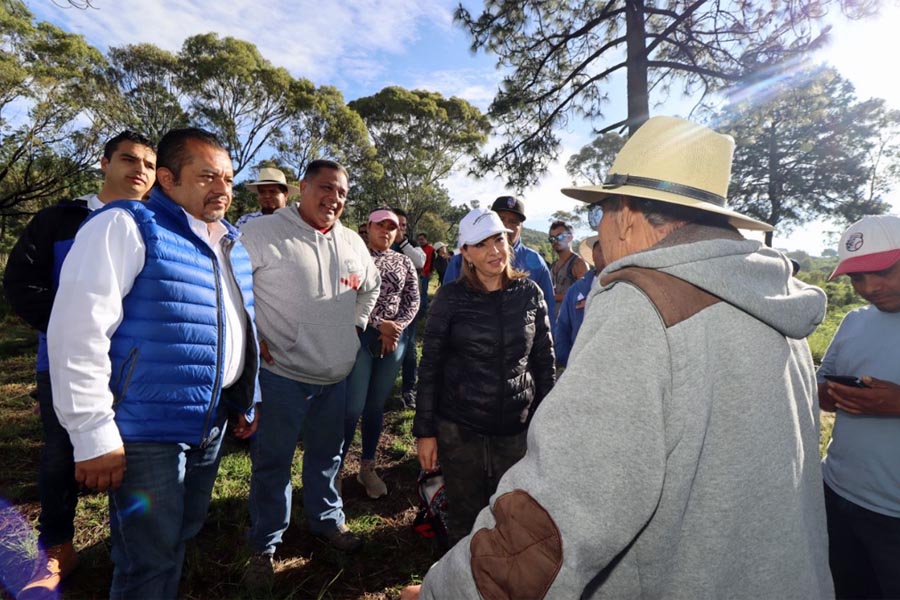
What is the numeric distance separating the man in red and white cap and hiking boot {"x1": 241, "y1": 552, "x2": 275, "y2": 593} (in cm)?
272

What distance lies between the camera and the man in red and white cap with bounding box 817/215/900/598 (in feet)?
5.60

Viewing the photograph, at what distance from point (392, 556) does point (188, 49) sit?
2067cm

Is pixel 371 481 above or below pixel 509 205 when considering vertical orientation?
below

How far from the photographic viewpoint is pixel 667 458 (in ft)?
2.75

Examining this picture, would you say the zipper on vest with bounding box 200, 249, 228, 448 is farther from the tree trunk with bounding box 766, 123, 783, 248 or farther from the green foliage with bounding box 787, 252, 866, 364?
the tree trunk with bounding box 766, 123, 783, 248

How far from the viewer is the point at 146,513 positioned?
160 centimetres

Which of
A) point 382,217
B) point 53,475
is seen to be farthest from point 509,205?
point 53,475

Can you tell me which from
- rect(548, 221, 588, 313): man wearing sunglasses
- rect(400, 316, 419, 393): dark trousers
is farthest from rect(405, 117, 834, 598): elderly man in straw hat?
rect(400, 316, 419, 393): dark trousers

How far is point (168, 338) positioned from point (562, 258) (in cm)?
455

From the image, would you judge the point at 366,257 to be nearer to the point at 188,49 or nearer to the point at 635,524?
the point at 635,524

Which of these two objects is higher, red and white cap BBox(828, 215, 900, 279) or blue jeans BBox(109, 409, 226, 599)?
red and white cap BBox(828, 215, 900, 279)

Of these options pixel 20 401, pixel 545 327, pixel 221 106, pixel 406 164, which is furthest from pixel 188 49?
pixel 545 327

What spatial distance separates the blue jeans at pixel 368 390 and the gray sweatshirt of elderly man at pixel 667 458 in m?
2.54

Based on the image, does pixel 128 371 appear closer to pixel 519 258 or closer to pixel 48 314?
pixel 48 314
